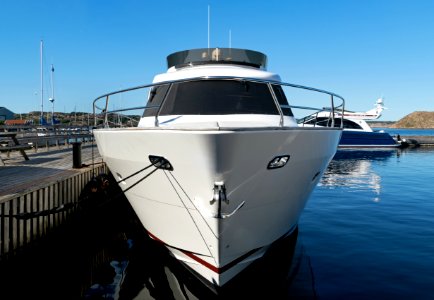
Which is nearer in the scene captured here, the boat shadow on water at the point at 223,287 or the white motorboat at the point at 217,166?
the white motorboat at the point at 217,166

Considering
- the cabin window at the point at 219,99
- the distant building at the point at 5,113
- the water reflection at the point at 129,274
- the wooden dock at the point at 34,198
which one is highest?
the distant building at the point at 5,113

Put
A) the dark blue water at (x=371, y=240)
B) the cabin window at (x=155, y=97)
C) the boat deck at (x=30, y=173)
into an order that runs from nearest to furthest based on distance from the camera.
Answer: the dark blue water at (x=371, y=240) → the cabin window at (x=155, y=97) → the boat deck at (x=30, y=173)

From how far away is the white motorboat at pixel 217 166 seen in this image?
14.3ft

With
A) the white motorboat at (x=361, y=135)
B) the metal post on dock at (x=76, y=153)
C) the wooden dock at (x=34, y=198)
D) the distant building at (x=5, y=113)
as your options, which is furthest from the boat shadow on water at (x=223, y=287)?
the distant building at (x=5, y=113)

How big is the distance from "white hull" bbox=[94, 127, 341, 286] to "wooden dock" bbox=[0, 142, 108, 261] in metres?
1.33

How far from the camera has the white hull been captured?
14.1 ft

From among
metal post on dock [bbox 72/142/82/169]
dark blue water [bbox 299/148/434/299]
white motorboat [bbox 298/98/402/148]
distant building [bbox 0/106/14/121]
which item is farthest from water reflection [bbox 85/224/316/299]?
distant building [bbox 0/106/14/121]

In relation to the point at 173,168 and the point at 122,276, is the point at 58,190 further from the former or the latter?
the point at 173,168

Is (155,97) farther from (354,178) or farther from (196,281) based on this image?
(354,178)

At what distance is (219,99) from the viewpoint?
617 cm

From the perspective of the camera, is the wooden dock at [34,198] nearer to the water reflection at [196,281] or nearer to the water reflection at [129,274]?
the water reflection at [129,274]

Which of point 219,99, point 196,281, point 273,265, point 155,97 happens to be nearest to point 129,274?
point 196,281

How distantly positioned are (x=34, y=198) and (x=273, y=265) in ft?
15.5

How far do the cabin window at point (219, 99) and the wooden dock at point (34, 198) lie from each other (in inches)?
97.5
